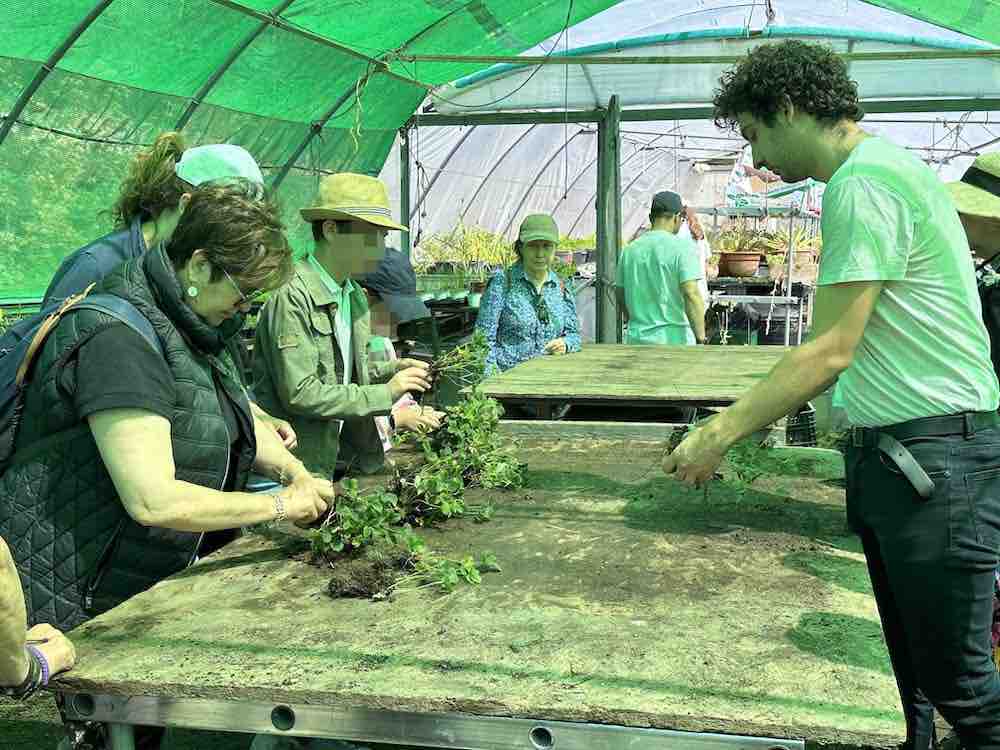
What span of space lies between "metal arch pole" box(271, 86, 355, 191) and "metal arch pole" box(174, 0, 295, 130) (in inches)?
64.8

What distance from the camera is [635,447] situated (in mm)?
3879

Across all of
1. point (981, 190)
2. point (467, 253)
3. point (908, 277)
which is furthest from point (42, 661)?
point (467, 253)

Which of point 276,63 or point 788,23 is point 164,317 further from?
point 788,23

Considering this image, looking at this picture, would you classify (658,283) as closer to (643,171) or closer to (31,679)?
(31,679)

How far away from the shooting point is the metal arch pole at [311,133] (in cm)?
984

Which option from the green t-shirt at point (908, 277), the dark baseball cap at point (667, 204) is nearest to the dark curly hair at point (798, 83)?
the green t-shirt at point (908, 277)

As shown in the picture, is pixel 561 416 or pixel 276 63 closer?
pixel 561 416

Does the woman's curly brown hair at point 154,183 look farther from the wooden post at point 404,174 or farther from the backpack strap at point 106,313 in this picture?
the wooden post at point 404,174

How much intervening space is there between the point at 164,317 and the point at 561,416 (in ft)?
11.5

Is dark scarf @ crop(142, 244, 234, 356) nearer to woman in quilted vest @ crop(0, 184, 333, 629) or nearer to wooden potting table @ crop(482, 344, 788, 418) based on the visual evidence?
woman in quilted vest @ crop(0, 184, 333, 629)

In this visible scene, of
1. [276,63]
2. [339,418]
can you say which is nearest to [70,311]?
[339,418]

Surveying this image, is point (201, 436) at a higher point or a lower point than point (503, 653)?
higher

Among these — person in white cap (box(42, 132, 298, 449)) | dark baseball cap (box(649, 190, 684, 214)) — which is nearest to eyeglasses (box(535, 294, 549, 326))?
dark baseball cap (box(649, 190, 684, 214))

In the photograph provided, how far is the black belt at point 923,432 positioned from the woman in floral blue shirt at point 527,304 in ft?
10.4
